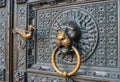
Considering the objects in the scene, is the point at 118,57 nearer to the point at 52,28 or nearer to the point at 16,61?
the point at 52,28

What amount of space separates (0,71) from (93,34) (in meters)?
0.38

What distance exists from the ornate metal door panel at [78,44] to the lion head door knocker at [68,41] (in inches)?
0.7

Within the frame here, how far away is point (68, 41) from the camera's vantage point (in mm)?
637

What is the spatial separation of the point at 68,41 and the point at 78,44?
2.0 inches

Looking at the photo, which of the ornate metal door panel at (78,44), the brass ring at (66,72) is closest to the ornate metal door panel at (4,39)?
the ornate metal door panel at (78,44)

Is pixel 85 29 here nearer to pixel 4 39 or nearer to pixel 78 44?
pixel 78 44

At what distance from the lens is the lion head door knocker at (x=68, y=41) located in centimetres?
64

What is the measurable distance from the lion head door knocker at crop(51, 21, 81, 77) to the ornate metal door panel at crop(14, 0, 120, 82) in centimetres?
2

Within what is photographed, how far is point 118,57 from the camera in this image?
607mm

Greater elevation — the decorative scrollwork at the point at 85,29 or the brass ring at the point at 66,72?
the decorative scrollwork at the point at 85,29

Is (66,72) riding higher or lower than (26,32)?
lower

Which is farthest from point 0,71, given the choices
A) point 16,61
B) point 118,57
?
point 118,57

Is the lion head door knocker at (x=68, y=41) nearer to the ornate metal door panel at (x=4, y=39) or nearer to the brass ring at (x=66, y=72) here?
the brass ring at (x=66, y=72)

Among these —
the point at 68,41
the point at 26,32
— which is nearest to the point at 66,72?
the point at 68,41
